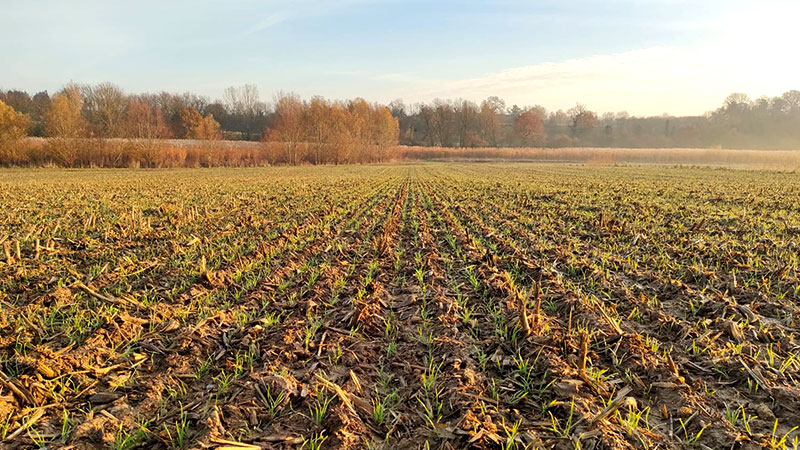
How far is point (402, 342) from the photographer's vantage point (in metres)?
4.14

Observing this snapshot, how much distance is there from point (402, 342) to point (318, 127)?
60283 mm

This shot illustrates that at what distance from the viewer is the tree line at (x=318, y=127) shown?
138 feet

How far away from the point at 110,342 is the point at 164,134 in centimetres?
5228

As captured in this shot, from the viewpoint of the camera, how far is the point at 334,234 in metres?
9.30

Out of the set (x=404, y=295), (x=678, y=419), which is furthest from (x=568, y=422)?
(x=404, y=295)

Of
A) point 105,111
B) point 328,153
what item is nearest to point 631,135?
point 328,153

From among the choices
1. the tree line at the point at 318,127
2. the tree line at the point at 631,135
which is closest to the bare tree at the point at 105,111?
the tree line at the point at 318,127

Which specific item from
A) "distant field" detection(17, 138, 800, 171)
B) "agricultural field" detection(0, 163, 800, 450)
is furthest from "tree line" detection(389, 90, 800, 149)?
"agricultural field" detection(0, 163, 800, 450)

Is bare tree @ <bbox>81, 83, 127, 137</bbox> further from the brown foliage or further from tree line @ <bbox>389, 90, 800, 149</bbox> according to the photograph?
tree line @ <bbox>389, 90, 800, 149</bbox>

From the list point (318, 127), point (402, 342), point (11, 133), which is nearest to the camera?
point (402, 342)

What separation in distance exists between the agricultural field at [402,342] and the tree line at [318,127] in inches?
1726

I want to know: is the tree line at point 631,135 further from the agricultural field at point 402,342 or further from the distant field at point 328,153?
the agricultural field at point 402,342

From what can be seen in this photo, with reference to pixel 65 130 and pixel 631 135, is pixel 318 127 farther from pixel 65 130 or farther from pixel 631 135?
pixel 631 135

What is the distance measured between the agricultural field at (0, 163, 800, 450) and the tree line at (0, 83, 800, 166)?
4384 cm
